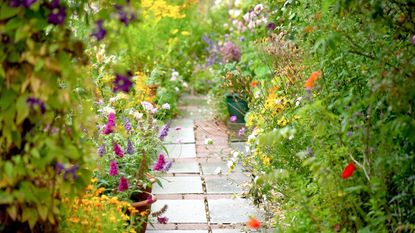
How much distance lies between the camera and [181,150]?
19.7 feet

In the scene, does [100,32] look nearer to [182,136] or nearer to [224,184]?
[224,184]

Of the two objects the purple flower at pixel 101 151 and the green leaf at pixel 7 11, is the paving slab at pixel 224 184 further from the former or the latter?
the green leaf at pixel 7 11

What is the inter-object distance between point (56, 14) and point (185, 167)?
3.29m

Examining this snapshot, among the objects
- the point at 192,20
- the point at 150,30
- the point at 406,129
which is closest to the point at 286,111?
the point at 406,129

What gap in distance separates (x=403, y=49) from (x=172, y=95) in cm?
435

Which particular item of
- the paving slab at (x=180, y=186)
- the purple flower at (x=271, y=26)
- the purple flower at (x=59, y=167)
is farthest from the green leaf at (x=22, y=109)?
the purple flower at (x=271, y=26)

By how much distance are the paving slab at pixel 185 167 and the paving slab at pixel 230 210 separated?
2.52ft

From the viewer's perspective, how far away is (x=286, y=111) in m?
4.31

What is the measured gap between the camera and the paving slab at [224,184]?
194 inches

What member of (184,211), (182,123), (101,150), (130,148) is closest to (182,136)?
(182,123)

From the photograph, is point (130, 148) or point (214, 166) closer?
point (130, 148)

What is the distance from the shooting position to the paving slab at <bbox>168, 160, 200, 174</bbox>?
5422mm

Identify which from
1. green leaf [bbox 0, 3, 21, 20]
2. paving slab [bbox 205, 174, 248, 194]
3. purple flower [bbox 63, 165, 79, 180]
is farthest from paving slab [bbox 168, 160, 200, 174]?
green leaf [bbox 0, 3, 21, 20]

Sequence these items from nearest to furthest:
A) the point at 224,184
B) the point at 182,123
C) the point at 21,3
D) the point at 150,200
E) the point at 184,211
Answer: the point at 21,3 → the point at 150,200 → the point at 184,211 → the point at 224,184 → the point at 182,123
